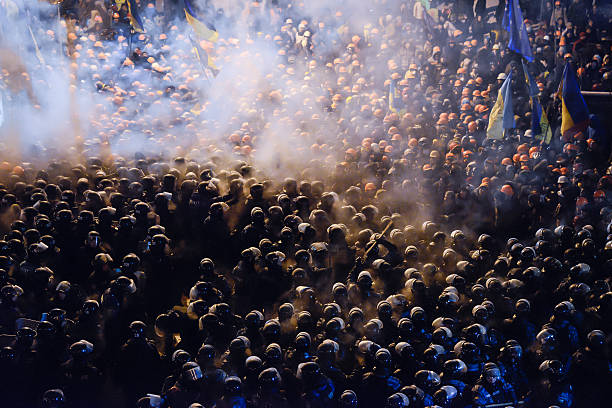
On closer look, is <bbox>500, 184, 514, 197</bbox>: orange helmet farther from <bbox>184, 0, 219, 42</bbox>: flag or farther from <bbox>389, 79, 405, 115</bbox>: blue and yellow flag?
<bbox>184, 0, 219, 42</bbox>: flag

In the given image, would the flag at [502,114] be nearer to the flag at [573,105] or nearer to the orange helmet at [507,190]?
the flag at [573,105]

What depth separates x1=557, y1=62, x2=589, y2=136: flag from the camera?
23.0 ft

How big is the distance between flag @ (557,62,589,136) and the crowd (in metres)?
0.52

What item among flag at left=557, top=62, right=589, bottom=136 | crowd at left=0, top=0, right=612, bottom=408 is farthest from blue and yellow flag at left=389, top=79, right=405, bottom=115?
flag at left=557, top=62, right=589, bottom=136

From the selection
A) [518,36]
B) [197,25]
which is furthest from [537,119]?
Answer: [197,25]

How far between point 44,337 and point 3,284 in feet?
2.61

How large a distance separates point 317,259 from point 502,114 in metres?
4.08

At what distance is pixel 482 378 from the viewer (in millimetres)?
4098

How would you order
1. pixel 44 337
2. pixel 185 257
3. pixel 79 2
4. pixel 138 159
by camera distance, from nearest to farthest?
pixel 44 337 → pixel 185 257 → pixel 138 159 → pixel 79 2

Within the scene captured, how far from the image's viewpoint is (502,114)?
7.44 m

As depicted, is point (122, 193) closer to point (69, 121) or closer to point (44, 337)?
point (44, 337)

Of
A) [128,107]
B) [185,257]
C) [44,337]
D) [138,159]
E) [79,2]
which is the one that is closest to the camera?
[44,337]

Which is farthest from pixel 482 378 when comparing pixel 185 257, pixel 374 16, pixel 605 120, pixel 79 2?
pixel 79 2

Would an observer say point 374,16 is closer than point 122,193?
No
